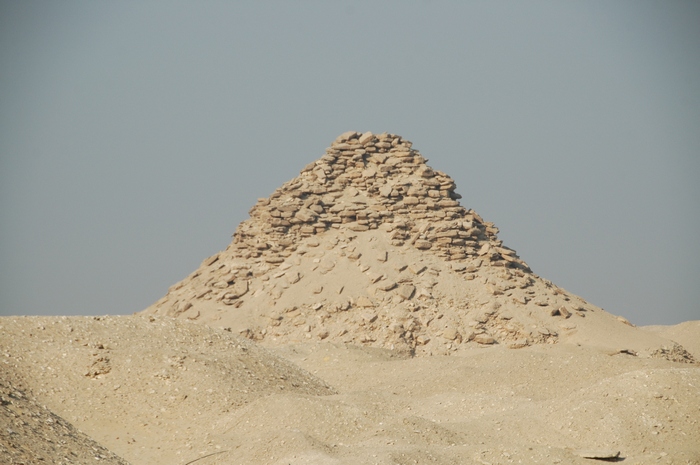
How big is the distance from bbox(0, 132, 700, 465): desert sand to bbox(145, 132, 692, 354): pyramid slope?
0.06 m

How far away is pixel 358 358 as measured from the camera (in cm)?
2184

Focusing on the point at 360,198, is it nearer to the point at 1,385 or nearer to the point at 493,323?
the point at 493,323

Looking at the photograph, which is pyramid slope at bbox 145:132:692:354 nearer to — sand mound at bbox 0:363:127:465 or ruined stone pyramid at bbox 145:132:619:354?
ruined stone pyramid at bbox 145:132:619:354

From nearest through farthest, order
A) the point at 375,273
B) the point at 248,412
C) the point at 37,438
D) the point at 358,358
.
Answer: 1. the point at 37,438
2. the point at 248,412
3. the point at 358,358
4. the point at 375,273

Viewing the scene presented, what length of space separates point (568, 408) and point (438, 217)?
13671 millimetres

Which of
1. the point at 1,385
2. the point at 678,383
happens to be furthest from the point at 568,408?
the point at 1,385

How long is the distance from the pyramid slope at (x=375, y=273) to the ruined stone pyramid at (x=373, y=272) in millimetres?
34

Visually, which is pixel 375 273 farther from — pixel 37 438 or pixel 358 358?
pixel 37 438

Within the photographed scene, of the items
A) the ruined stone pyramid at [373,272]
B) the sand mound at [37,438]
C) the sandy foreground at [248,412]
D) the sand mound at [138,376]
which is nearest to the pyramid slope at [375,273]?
the ruined stone pyramid at [373,272]

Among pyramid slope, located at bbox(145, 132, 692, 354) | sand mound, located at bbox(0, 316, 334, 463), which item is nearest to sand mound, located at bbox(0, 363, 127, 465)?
sand mound, located at bbox(0, 316, 334, 463)

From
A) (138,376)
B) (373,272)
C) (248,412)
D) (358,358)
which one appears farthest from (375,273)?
(248,412)

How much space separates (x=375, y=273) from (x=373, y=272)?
0.31ft

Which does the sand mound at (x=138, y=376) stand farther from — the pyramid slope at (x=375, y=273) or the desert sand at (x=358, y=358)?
the pyramid slope at (x=375, y=273)

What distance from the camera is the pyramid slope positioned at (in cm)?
2433
